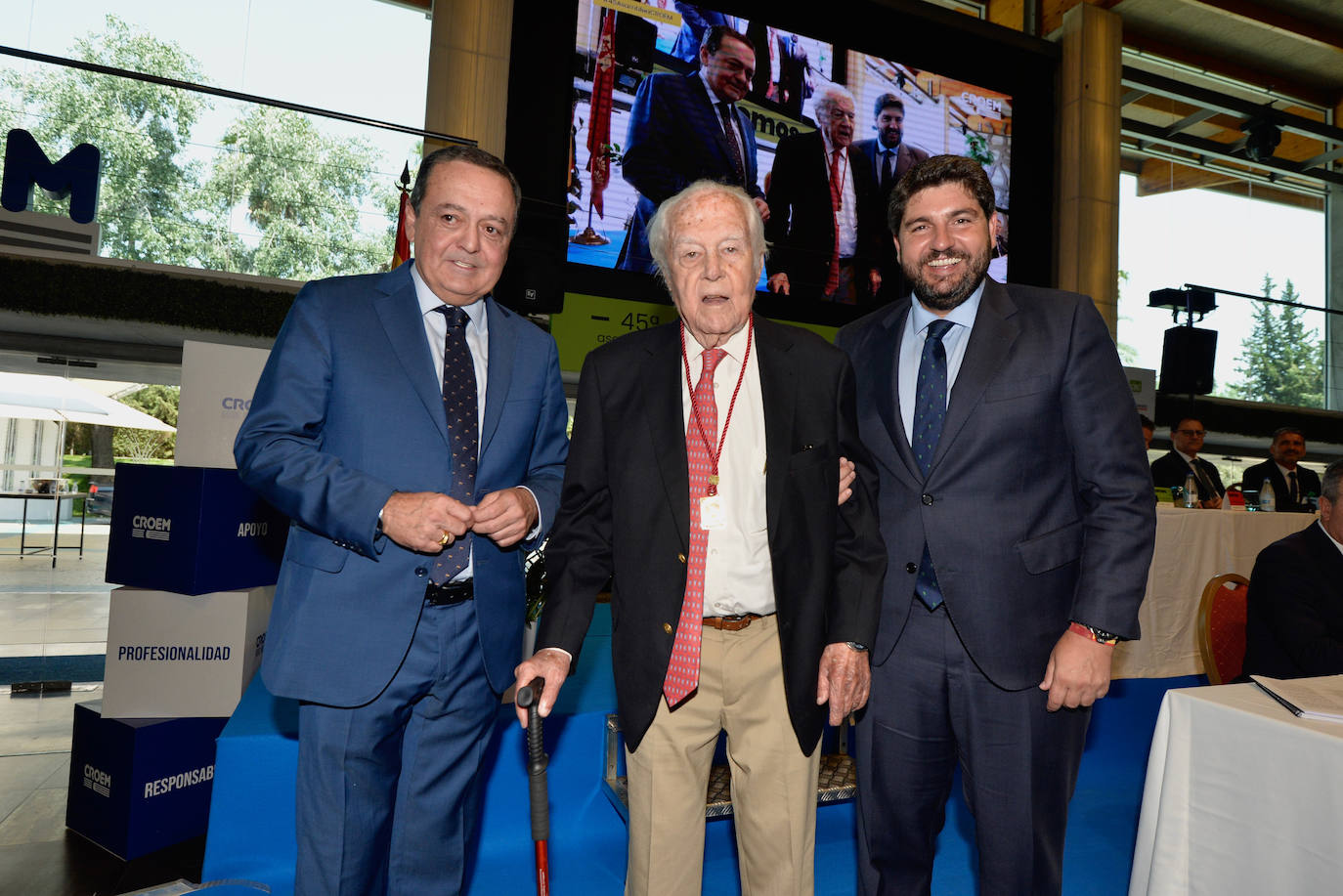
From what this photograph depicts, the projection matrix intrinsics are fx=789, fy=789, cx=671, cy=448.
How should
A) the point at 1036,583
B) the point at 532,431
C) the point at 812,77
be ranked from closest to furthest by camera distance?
the point at 1036,583, the point at 532,431, the point at 812,77

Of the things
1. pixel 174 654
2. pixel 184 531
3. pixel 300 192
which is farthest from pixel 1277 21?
pixel 174 654

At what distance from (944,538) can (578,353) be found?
4.45m

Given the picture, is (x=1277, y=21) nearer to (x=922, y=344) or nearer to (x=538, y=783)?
(x=922, y=344)

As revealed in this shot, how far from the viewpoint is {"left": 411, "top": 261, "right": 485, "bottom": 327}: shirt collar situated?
5.52 ft

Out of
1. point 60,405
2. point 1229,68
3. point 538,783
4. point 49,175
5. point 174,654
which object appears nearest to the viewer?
point 538,783

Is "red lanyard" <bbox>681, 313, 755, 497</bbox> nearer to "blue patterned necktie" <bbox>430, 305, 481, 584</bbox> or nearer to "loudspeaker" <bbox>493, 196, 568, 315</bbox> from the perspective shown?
"blue patterned necktie" <bbox>430, 305, 481, 584</bbox>

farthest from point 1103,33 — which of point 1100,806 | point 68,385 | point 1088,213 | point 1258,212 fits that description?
point 68,385

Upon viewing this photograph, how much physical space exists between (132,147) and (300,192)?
3.97 ft

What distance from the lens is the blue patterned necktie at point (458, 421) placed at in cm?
158

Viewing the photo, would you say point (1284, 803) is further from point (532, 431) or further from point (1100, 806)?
point (1100, 806)

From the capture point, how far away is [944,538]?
1628mm

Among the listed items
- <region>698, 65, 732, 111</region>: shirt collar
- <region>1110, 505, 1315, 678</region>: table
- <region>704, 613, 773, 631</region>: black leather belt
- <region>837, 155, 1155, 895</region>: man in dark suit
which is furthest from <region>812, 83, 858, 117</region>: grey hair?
<region>704, 613, 773, 631</region>: black leather belt

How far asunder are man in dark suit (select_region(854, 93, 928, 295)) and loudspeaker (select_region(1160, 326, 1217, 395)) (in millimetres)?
4209

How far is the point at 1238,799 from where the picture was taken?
1570mm
